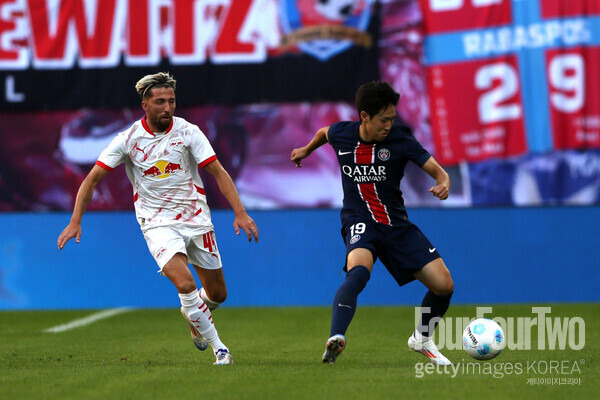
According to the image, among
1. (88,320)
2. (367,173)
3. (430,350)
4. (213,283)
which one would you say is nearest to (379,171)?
(367,173)

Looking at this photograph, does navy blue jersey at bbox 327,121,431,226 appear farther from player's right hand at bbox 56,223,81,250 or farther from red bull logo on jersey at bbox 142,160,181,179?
player's right hand at bbox 56,223,81,250

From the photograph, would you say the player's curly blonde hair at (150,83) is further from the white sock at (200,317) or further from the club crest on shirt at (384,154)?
the club crest on shirt at (384,154)

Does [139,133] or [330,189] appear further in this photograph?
[330,189]

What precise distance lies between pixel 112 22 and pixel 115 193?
230cm

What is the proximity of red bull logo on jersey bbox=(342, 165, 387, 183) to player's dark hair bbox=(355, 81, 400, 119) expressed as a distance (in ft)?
1.22

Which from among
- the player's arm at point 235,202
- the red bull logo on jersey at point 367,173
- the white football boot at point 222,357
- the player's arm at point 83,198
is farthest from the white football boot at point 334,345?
the player's arm at point 83,198

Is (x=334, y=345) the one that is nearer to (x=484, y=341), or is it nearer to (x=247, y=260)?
(x=484, y=341)

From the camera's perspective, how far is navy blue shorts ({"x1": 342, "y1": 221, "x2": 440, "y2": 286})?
668 cm

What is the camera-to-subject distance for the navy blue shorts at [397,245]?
668 centimetres

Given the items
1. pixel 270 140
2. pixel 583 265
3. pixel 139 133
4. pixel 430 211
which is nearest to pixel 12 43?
pixel 270 140

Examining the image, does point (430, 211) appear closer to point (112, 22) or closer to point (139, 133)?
point (112, 22)

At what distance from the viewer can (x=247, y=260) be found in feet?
44.5

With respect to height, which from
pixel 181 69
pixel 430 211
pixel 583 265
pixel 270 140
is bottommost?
pixel 583 265

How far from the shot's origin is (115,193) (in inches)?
535
